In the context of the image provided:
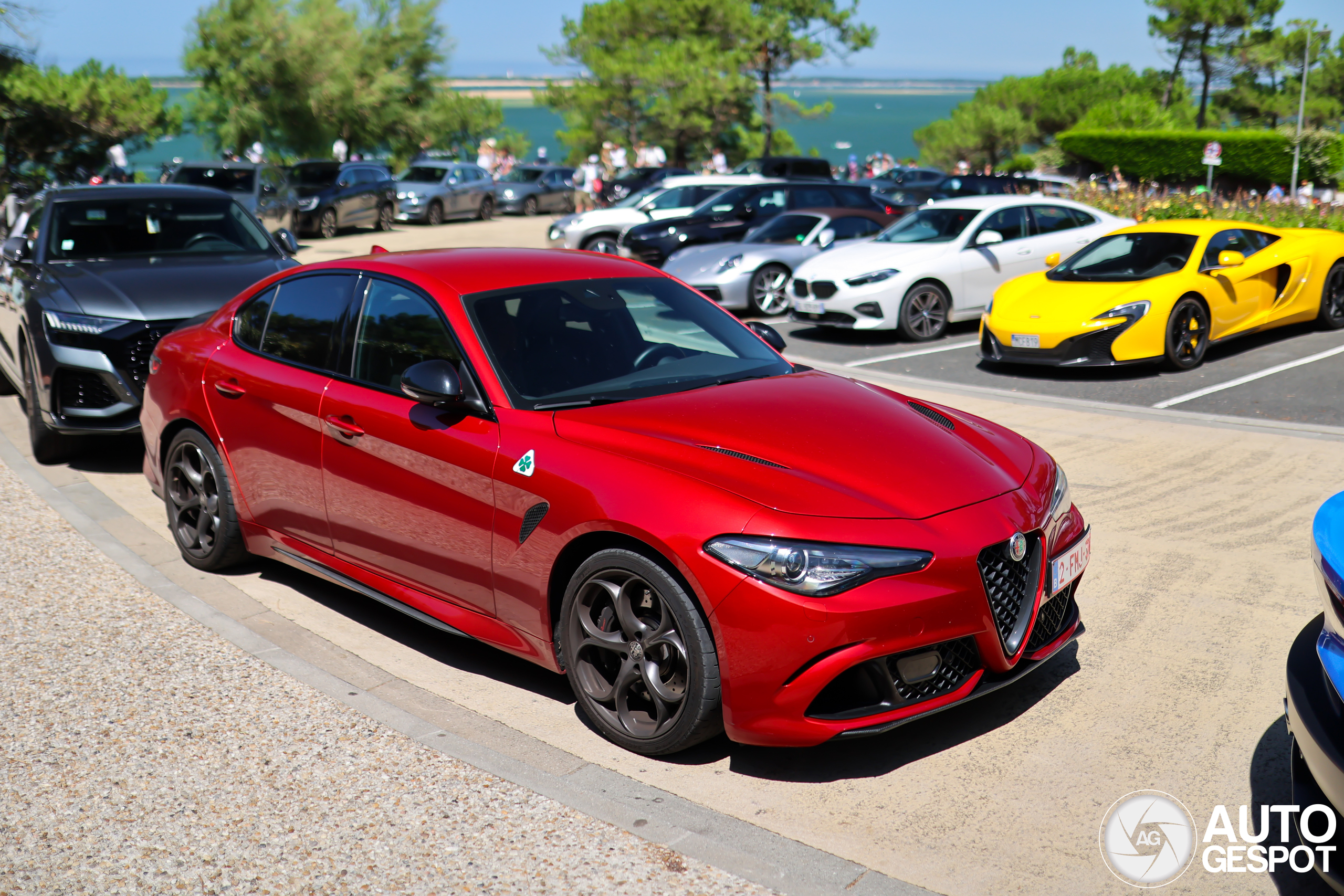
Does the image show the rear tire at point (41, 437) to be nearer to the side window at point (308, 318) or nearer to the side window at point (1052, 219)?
the side window at point (308, 318)

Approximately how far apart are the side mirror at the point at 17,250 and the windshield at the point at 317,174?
1963cm

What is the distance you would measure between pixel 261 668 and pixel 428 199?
2664 centimetres

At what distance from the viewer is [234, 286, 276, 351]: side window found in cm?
551

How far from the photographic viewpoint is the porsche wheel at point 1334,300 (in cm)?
1181

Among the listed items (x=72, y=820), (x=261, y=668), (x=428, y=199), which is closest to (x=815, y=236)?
(x=261, y=668)

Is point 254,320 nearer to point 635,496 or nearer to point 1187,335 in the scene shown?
point 635,496

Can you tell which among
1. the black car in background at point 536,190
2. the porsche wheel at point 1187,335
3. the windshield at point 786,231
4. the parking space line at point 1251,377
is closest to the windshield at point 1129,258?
the porsche wheel at point 1187,335

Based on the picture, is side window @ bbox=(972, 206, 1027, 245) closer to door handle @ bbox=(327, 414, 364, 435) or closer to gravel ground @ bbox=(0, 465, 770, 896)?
door handle @ bbox=(327, 414, 364, 435)

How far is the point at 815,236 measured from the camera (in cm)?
1516

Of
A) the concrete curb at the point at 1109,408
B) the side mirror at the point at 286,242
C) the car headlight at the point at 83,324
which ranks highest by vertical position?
the side mirror at the point at 286,242

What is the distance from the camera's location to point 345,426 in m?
4.73

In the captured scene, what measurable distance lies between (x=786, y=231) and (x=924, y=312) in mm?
2978

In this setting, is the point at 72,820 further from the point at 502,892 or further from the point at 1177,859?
the point at 1177,859

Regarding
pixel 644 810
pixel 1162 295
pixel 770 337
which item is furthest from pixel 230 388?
pixel 1162 295
